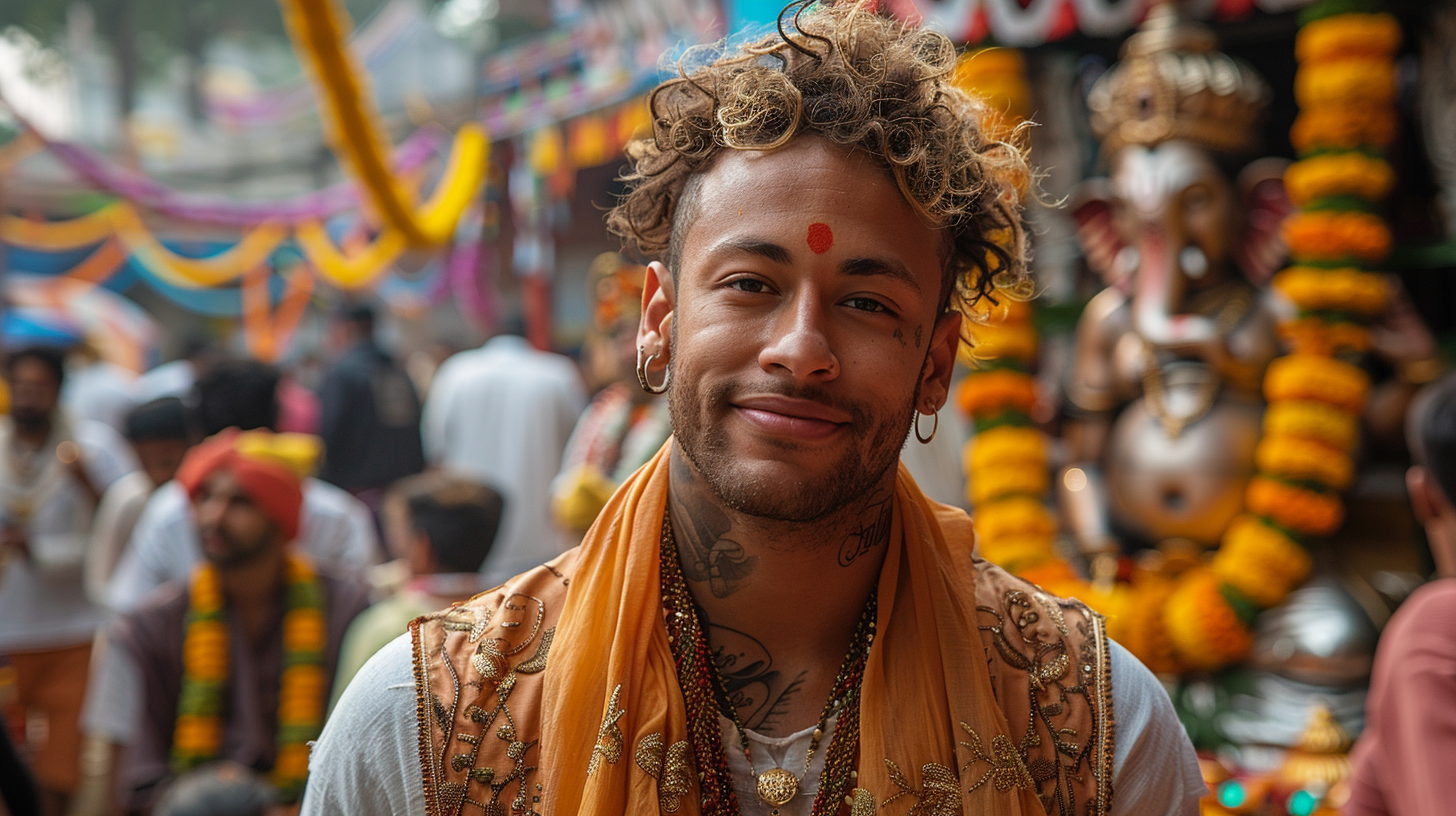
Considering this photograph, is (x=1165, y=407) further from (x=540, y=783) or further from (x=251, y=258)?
(x=251, y=258)

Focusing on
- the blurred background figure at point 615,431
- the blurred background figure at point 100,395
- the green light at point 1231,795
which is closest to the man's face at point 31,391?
the blurred background figure at point 615,431

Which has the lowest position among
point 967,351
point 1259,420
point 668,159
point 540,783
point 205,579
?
point 1259,420

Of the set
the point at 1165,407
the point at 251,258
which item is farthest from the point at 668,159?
the point at 251,258

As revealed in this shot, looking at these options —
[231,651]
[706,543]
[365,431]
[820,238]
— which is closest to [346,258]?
[365,431]

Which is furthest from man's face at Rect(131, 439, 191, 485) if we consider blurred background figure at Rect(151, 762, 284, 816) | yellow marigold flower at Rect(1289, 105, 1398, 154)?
yellow marigold flower at Rect(1289, 105, 1398, 154)

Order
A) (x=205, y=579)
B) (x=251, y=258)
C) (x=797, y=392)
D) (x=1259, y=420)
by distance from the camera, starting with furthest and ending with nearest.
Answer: (x=251, y=258) → (x=1259, y=420) → (x=205, y=579) → (x=797, y=392)

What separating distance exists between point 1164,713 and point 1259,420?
2.82 m

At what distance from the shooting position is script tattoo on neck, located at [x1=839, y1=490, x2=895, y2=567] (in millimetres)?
1570

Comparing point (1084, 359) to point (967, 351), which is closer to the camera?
point (967, 351)

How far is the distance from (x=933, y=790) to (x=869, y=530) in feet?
1.17

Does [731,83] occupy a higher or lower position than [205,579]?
higher

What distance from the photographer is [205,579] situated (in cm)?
356

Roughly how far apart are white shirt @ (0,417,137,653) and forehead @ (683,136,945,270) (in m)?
4.26

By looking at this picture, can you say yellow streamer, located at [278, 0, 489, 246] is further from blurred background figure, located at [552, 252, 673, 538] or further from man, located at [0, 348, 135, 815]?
man, located at [0, 348, 135, 815]
